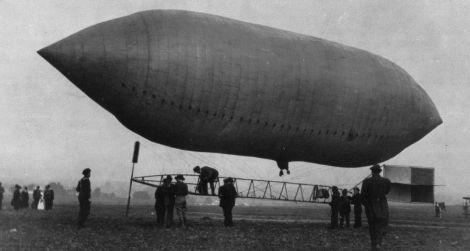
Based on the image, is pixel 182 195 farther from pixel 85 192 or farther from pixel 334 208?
pixel 334 208

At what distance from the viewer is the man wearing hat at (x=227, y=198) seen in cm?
1396

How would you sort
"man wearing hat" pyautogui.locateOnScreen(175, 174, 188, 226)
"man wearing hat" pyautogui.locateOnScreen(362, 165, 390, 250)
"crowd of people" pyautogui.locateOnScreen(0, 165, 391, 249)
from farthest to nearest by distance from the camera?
"man wearing hat" pyautogui.locateOnScreen(175, 174, 188, 226), "crowd of people" pyautogui.locateOnScreen(0, 165, 391, 249), "man wearing hat" pyautogui.locateOnScreen(362, 165, 390, 250)

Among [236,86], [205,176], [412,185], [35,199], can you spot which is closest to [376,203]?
[236,86]

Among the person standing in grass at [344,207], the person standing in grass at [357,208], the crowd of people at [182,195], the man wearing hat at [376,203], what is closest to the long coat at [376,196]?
the man wearing hat at [376,203]

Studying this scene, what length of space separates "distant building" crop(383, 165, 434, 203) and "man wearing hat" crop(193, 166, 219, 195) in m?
10.6

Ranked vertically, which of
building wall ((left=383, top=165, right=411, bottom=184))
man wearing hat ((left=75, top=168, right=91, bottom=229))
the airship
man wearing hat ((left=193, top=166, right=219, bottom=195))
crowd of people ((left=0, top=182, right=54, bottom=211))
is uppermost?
the airship

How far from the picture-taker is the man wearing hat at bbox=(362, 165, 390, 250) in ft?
29.6

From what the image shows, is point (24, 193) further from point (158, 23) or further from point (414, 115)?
point (414, 115)

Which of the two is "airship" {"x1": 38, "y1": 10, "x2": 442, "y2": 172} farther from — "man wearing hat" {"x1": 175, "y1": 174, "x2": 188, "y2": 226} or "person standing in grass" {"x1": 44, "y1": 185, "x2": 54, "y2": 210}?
"person standing in grass" {"x1": 44, "y1": 185, "x2": 54, "y2": 210}

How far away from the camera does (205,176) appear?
14.9 metres

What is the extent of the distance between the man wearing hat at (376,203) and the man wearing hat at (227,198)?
5.48 m

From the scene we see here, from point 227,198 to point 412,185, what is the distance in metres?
11.4

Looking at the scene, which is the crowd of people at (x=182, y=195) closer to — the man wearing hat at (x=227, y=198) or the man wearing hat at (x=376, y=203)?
the man wearing hat at (x=227, y=198)

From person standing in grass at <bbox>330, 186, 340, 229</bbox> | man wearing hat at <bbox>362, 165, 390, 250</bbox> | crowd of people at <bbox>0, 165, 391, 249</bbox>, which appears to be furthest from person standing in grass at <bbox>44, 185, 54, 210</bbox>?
man wearing hat at <bbox>362, 165, 390, 250</bbox>
